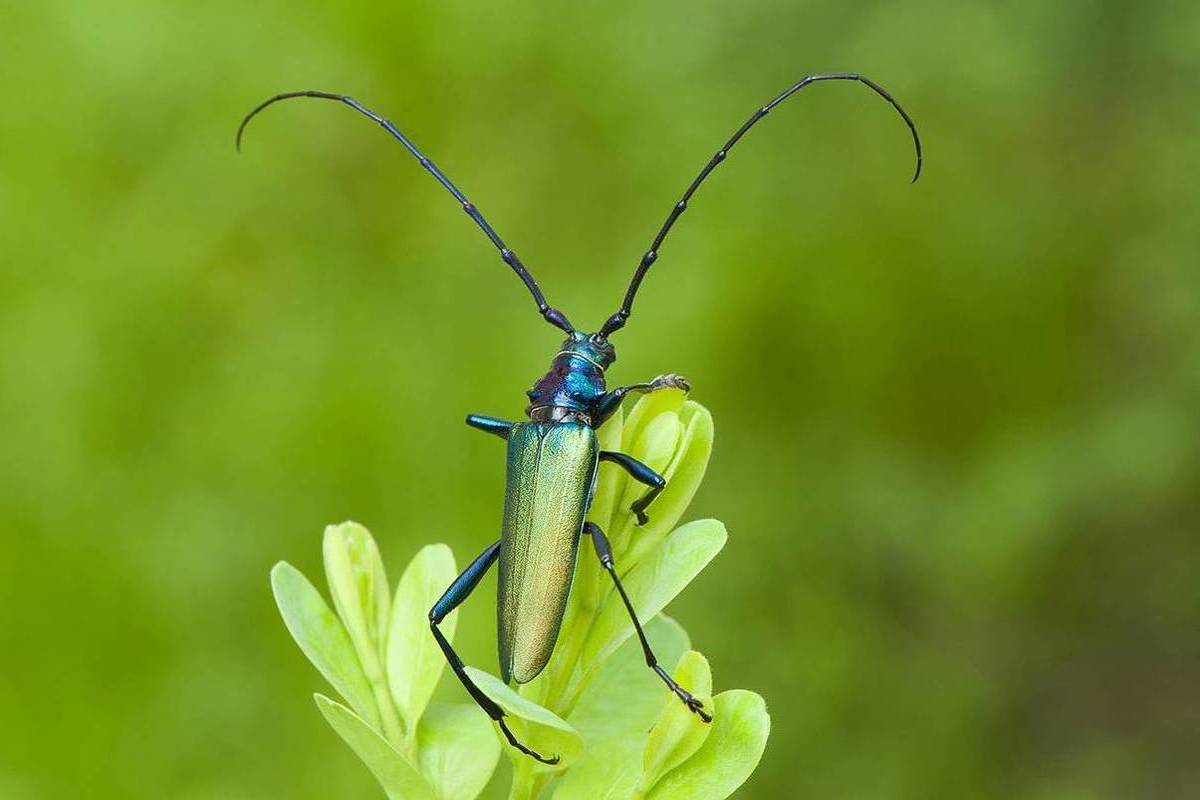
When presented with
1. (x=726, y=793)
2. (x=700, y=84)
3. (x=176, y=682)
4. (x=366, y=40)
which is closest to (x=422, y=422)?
(x=176, y=682)

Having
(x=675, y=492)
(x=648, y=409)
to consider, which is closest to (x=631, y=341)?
(x=648, y=409)

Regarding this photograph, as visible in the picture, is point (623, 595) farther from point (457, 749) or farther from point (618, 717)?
point (457, 749)

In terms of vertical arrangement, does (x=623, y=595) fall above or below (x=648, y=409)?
below

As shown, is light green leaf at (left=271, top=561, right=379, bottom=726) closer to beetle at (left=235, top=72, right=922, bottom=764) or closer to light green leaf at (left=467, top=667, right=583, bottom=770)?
beetle at (left=235, top=72, right=922, bottom=764)

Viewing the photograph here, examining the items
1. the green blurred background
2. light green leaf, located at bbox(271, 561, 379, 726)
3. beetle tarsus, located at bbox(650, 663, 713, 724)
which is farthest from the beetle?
the green blurred background

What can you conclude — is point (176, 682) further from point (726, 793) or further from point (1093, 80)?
point (1093, 80)

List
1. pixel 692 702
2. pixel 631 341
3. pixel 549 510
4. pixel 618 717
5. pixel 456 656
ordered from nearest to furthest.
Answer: pixel 692 702 → pixel 618 717 → pixel 456 656 → pixel 549 510 → pixel 631 341
